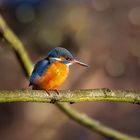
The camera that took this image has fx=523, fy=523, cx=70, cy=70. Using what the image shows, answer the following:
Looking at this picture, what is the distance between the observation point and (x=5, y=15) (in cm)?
506

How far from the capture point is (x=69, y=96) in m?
1.33

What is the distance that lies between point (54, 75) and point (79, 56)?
12.5 feet

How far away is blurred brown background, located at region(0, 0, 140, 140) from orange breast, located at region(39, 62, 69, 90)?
2.98m

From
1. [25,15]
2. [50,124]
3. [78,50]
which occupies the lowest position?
[50,124]

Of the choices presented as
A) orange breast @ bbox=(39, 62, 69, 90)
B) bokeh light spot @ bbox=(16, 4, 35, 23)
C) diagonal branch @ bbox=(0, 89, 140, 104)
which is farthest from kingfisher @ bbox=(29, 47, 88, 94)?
bokeh light spot @ bbox=(16, 4, 35, 23)

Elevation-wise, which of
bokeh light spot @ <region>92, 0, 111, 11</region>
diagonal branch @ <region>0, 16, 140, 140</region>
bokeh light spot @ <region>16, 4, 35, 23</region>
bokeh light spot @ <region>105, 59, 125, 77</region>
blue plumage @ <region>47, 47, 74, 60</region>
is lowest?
bokeh light spot @ <region>105, 59, 125, 77</region>

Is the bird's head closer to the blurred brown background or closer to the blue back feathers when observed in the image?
the blue back feathers

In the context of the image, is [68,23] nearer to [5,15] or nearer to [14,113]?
[5,15]

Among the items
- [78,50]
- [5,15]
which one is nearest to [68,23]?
[78,50]

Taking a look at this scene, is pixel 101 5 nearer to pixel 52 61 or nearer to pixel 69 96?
pixel 52 61

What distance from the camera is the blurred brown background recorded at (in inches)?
196

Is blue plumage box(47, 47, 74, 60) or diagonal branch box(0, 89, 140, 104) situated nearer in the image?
diagonal branch box(0, 89, 140, 104)

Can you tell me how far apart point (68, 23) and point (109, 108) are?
97cm

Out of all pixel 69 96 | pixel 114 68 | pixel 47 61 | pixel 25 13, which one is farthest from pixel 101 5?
pixel 69 96
